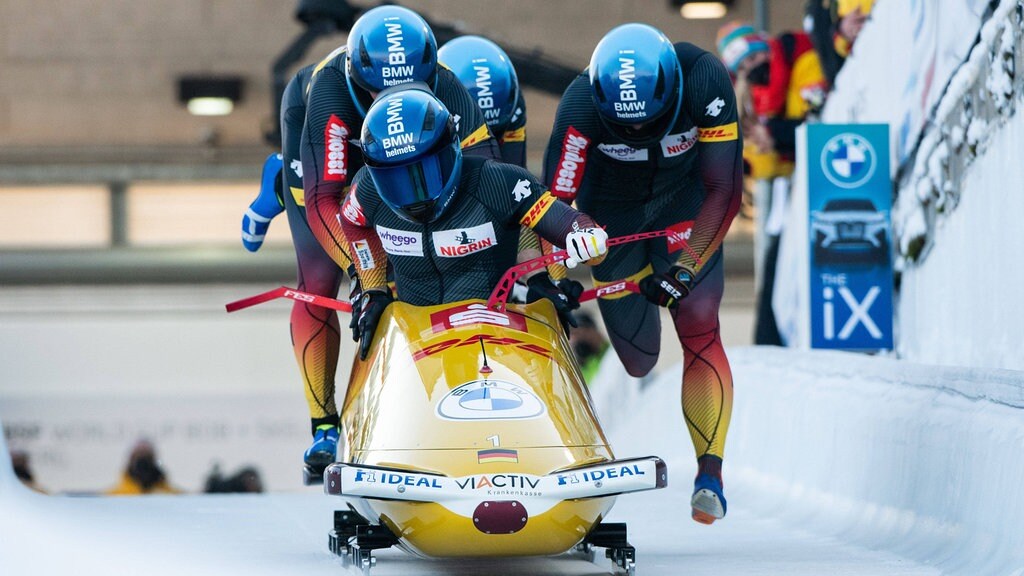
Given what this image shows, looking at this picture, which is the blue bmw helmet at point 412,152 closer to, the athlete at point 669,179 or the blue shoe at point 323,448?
the athlete at point 669,179

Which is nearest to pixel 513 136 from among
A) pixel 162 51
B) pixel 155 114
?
pixel 162 51

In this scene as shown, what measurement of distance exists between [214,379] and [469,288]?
31.3 feet

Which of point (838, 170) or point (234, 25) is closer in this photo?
point (838, 170)

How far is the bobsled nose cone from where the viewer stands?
2.92m

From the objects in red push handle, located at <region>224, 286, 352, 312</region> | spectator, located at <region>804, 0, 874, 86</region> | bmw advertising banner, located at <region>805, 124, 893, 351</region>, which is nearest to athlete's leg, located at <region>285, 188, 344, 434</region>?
red push handle, located at <region>224, 286, 352, 312</region>

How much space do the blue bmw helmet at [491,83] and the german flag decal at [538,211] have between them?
1.58m

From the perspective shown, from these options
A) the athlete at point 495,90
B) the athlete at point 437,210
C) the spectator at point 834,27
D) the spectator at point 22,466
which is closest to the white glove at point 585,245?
the athlete at point 437,210

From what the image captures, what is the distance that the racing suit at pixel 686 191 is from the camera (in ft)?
13.5

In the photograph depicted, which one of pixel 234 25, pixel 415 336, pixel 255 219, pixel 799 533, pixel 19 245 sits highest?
pixel 234 25

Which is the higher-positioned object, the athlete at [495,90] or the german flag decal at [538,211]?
the athlete at [495,90]

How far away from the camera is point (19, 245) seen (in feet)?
48.1

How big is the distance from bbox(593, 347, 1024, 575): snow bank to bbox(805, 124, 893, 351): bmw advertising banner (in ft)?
1.18

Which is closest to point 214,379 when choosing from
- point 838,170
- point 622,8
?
point 622,8

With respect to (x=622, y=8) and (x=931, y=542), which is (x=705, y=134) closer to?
(x=931, y=542)
